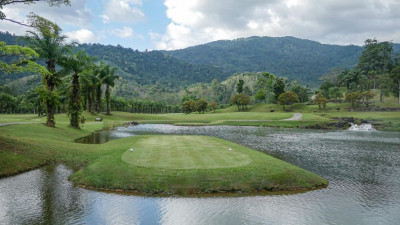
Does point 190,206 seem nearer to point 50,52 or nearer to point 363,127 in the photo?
point 50,52

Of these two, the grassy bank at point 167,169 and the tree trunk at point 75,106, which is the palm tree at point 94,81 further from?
the grassy bank at point 167,169

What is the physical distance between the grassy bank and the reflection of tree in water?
47.8 inches

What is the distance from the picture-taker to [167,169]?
22.0 m

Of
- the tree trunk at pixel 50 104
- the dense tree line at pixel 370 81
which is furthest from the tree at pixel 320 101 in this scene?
the tree trunk at pixel 50 104

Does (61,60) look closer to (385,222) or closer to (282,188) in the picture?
(282,188)

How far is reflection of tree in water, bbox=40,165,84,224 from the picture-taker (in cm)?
1514

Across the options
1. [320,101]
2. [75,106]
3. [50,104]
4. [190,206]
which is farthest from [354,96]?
[190,206]

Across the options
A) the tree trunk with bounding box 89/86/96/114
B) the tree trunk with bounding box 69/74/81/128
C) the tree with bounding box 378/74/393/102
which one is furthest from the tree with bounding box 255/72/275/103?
the tree trunk with bounding box 69/74/81/128

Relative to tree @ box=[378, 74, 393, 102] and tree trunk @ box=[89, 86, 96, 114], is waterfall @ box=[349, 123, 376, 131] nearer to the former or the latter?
tree @ box=[378, 74, 393, 102]

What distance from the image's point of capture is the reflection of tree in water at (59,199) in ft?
49.7

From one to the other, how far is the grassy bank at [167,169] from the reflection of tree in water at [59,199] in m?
1.21

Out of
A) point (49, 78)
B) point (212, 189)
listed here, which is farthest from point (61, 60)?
point (212, 189)

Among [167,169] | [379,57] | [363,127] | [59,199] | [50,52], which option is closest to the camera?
[59,199]

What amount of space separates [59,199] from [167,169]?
758cm
